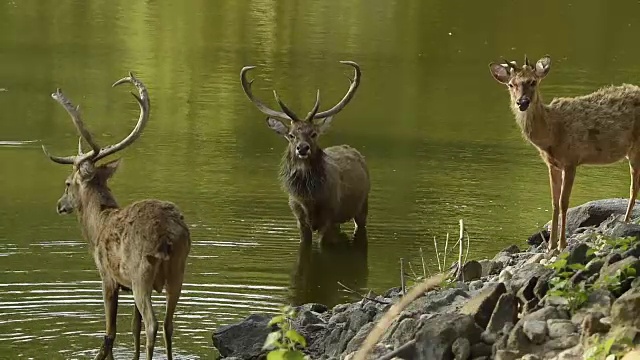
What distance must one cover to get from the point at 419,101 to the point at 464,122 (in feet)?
5.61

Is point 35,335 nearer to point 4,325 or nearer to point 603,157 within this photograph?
point 4,325

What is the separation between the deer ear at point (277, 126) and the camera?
13.5m

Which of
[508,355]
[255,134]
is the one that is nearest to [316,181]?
[255,134]

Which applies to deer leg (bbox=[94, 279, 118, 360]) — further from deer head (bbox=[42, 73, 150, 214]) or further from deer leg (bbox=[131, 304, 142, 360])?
deer head (bbox=[42, 73, 150, 214])

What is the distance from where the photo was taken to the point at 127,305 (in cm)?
1051

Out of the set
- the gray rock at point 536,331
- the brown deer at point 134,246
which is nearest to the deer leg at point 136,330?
the brown deer at point 134,246

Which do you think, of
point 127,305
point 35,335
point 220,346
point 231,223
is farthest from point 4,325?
point 231,223

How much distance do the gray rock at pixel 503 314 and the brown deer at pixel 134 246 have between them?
7.84ft

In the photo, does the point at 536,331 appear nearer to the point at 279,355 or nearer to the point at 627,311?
the point at 627,311

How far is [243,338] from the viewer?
9141mm

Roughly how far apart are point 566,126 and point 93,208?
371 cm

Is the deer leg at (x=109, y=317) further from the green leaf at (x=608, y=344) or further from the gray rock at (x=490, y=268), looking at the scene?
the green leaf at (x=608, y=344)

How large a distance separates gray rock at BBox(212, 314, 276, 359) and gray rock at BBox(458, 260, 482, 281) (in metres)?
1.59

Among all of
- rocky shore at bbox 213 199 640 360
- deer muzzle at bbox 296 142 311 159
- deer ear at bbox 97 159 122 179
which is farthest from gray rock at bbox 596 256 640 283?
deer muzzle at bbox 296 142 311 159
